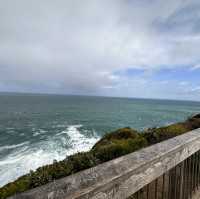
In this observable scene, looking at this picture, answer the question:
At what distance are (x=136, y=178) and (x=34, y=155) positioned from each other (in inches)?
581

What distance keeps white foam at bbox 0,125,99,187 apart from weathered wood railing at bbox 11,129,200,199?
11206mm


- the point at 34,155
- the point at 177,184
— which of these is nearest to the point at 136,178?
the point at 177,184

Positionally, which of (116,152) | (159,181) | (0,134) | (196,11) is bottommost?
(0,134)

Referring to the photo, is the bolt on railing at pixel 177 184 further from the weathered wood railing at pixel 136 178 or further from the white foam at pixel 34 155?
the white foam at pixel 34 155

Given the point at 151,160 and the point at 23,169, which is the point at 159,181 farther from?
the point at 23,169

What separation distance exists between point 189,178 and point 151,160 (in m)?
1.25

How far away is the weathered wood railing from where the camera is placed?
890 millimetres

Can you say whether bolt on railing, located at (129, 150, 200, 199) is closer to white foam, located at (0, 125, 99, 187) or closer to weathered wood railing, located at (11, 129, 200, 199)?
weathered wood railing, located at (11, 129, 200, 199)

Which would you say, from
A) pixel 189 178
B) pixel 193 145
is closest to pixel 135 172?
pixel 193 145

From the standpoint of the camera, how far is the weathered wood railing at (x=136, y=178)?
0.89 m

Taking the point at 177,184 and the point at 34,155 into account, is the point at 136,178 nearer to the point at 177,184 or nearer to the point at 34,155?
the point at 177,184

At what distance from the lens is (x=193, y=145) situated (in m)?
1.91

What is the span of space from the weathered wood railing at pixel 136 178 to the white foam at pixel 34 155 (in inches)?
441

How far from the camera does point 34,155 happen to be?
1398 cm
